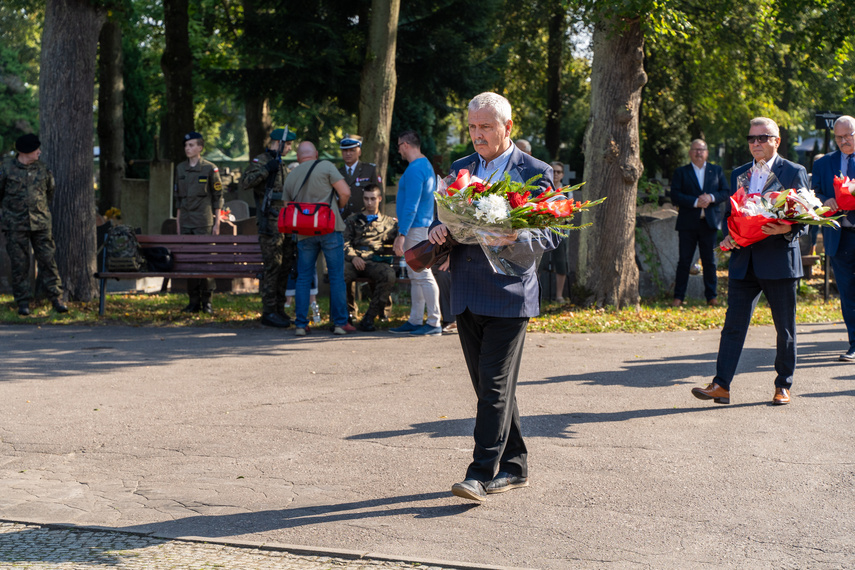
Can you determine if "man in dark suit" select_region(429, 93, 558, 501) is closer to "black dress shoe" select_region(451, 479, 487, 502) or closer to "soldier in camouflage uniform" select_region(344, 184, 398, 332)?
"black dress shoe" select_region(451, 479, 487, 502)

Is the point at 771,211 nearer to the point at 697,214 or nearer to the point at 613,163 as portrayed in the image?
the point at 613,163

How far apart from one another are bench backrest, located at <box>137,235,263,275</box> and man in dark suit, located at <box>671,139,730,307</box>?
236 inches

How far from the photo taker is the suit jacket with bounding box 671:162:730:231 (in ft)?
43.6

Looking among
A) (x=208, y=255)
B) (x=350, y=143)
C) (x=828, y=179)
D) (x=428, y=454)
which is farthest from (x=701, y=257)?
(x=428, y=454)

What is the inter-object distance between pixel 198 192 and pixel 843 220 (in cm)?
857

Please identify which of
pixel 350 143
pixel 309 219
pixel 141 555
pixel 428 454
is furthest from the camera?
pixel 350 143

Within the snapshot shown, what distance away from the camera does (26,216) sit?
12102 millimetres

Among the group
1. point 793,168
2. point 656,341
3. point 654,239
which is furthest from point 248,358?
point 654,239

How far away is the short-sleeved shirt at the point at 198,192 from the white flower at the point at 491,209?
9171 mm

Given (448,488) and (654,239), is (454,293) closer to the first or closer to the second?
(448,488)

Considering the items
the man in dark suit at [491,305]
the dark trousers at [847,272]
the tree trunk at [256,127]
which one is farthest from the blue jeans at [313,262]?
the tree trunk at [256,127]

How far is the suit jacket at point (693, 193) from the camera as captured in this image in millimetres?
13289

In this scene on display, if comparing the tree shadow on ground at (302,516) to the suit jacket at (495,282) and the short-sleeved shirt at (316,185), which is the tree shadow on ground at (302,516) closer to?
the suit jacket at (495,282)

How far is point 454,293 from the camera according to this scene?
4.91 metres
